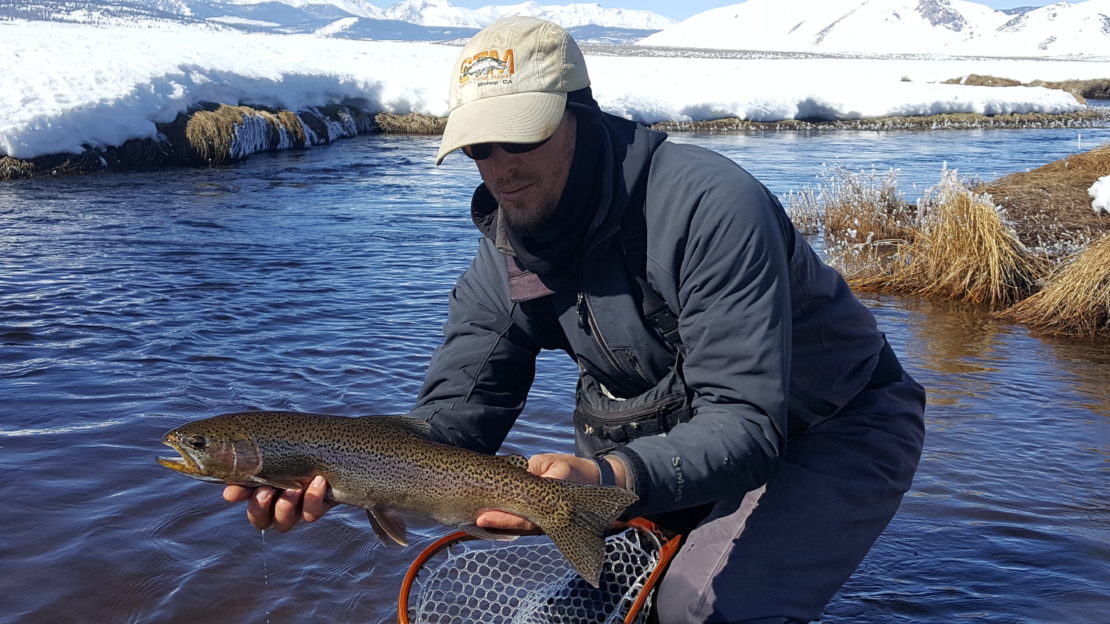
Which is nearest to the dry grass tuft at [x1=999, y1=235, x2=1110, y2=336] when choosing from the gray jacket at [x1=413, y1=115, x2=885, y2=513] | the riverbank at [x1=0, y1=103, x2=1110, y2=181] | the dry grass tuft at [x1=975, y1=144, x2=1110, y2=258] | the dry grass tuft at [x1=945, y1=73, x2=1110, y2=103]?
the dry grass tuft at [x1=975, y1=144, x2=1110, y2=258]

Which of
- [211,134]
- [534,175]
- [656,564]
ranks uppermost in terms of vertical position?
[534,175]

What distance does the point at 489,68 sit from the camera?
107 inches

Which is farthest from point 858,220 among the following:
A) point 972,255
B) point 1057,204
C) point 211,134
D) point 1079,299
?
point 211,134

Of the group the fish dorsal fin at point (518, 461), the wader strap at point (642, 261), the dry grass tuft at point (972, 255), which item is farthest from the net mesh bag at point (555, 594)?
the dry grass tuft at point (972, 255)

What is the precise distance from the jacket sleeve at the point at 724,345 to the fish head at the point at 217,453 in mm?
1004

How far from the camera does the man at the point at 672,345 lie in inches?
100

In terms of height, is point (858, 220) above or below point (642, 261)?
below

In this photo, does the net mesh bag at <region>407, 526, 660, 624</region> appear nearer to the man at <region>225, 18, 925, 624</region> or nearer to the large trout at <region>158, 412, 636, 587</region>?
the man at <region>225, 18, 925, 624</region>

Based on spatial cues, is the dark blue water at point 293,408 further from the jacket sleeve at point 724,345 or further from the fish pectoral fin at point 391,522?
the jacket sleeve at point 724,345

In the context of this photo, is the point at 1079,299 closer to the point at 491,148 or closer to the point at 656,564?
the point at 656,564

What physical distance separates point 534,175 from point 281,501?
1.15 m

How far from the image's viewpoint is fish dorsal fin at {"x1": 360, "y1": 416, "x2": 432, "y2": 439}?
287 cm

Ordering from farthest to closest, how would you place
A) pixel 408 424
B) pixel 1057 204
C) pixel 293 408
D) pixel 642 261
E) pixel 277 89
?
pixel 277 89, pixel 1057 204, pixel 293 408, pixel 408 424, pixel 642 261

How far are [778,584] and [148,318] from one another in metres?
7.07
